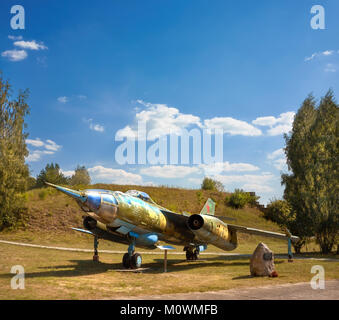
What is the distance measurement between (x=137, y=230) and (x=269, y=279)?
6.91 m

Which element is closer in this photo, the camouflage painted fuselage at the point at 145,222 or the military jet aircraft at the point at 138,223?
the military jet aircraft at the point at 138,223

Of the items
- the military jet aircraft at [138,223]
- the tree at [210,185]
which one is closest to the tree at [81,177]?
the tree at [210,185]

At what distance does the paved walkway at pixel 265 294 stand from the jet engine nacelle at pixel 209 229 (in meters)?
6.80

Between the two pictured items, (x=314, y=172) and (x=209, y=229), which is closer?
(x=209, y=229)

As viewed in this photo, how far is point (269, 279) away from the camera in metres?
14.2

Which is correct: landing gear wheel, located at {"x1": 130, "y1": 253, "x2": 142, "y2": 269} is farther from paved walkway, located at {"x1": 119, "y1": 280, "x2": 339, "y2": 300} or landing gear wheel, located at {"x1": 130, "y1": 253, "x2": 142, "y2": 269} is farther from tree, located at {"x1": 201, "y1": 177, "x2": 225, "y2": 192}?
tree, located at {"x1": 201, "y1": 177, "x2": 225, "y2": 192}

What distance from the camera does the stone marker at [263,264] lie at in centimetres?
1502

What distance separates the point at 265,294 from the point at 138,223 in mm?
7994

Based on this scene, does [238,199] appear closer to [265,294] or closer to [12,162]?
[12,162]

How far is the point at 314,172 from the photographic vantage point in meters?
31.5

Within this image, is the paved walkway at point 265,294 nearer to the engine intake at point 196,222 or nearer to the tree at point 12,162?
the engine intake at point 196,222

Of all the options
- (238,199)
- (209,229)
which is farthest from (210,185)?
(209,229)

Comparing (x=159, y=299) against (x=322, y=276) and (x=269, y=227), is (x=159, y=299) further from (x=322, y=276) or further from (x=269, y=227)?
(x=269, y=227)
